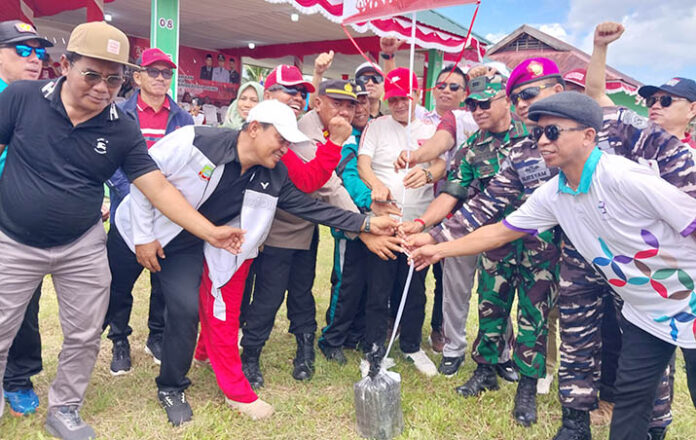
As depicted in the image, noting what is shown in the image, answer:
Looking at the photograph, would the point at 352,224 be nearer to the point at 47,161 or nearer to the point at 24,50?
the point at 47,161

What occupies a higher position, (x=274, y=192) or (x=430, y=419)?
(x=274, y=192)

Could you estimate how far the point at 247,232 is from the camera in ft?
10.8

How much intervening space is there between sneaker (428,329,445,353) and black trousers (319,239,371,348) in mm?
853

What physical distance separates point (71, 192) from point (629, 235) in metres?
2.85

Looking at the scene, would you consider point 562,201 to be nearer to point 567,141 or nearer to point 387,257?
point 567,141

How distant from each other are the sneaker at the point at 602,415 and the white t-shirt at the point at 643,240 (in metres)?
1.14

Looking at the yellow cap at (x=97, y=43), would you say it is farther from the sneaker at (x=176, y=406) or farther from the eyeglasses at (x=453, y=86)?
the eyeglasses at (x=453, y=86)

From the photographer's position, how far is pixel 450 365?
4.12 meters

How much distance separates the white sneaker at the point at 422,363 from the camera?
4090mm

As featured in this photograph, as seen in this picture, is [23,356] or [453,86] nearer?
[23,356]

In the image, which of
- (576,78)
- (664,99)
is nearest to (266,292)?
(576,78)

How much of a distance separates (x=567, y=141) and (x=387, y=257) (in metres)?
1.51

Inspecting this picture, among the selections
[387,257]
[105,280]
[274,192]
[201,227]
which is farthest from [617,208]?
[105,280]

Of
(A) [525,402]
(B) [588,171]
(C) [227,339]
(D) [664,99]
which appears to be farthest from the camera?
(D) [664,99]
